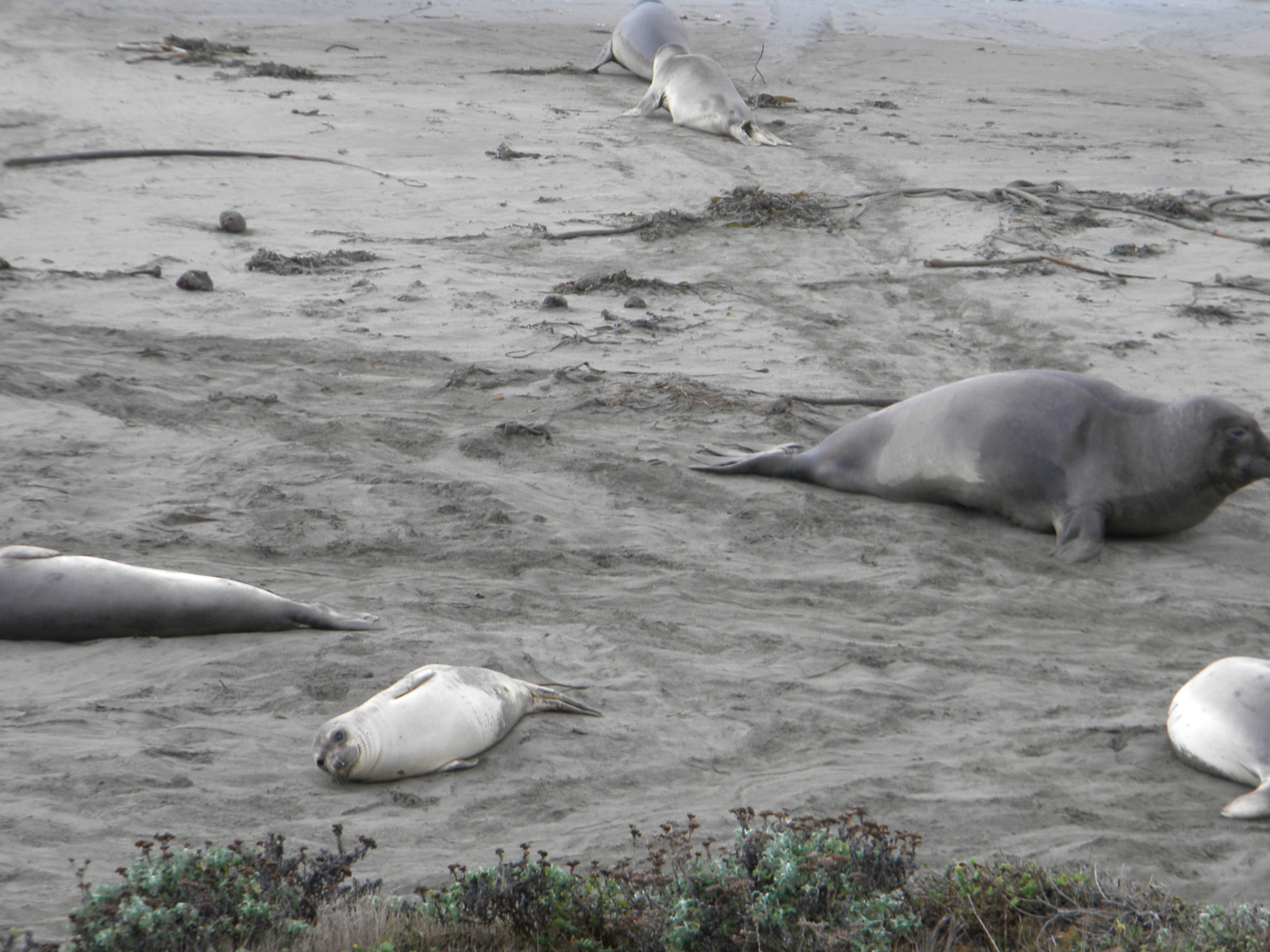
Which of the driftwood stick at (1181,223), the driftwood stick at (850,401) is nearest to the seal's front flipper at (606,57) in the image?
the driftwood stick at (1181,223)

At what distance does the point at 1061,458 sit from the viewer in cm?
470

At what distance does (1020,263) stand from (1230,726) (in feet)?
18.7

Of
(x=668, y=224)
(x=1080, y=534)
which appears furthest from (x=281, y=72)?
(x=1080, y=534)

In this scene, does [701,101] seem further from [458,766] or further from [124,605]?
[458,766]

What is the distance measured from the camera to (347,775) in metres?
2.73

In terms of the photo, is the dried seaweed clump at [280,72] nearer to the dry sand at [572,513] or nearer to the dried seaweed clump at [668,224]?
the dry sand at [572,513]

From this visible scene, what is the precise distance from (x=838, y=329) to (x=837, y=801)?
4.65m

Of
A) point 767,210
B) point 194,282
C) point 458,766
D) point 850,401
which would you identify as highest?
point 767,210

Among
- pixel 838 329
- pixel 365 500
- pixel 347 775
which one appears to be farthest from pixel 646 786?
pixel 838 329

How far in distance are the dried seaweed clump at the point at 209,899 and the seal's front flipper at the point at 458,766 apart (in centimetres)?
58

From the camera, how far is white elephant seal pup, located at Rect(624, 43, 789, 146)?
12.3m

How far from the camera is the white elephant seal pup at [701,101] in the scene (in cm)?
1234

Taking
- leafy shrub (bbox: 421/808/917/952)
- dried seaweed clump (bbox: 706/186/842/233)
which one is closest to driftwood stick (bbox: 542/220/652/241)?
dried seaweed clump (bbox: 706/186/842/233)

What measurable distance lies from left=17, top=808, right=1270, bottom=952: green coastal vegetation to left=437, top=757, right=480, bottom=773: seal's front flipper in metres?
0.49
